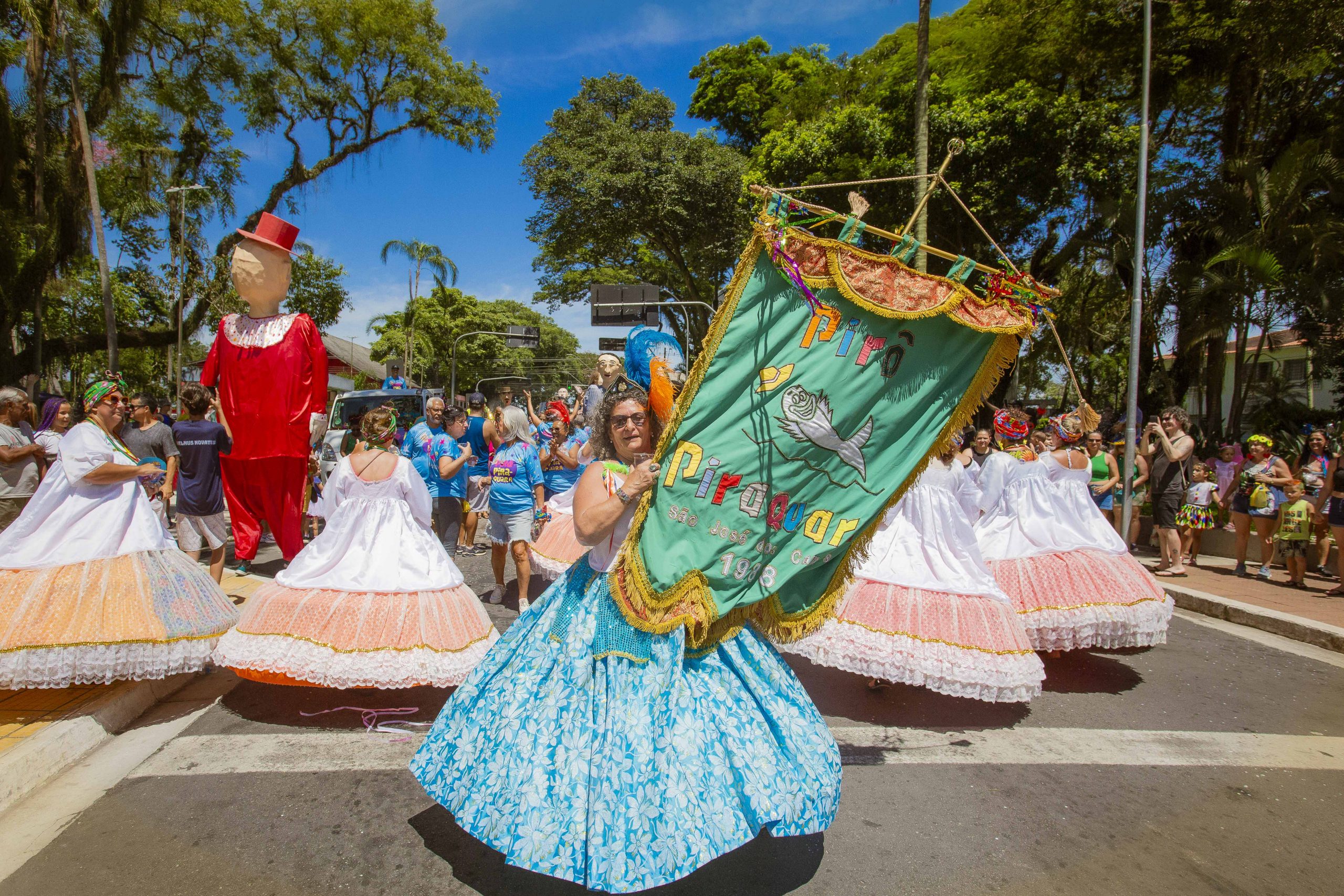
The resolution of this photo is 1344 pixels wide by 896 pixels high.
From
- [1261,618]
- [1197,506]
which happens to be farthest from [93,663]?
[1197,506]

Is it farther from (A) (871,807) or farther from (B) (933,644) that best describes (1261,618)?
(A) (871,807)

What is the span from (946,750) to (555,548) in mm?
3713

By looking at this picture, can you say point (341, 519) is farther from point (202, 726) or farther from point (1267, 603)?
point (1267, 603)

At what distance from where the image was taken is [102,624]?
3.79 meters

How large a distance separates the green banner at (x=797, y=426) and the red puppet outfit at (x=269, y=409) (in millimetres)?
3179

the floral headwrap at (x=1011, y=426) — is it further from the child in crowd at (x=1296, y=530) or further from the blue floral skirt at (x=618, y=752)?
the child in crowd at (x=1296, y=530)

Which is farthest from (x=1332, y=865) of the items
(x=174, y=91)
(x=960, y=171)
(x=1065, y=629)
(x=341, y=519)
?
(x=174, y=91)

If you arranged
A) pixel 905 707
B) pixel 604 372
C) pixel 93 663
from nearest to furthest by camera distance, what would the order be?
1. pixel 93 663
2. pixel 905 707
3. pixel 604 372

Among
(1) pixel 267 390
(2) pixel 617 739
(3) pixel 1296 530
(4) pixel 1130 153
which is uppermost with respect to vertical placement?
(4) pixel 1130 153

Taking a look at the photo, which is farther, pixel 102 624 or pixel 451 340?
pixel 451 340

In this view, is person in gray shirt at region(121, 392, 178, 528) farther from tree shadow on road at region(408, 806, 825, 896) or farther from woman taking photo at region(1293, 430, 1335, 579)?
woman taking photo at region(1293, 430, 1335, 579)

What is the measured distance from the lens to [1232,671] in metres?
5.50

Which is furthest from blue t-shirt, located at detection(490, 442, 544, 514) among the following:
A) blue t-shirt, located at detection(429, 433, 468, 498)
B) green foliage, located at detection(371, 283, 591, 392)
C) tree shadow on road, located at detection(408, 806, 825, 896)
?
green foliage, located at detection(371, 283, 591, 392)

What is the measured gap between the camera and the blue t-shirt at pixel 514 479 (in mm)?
6609
